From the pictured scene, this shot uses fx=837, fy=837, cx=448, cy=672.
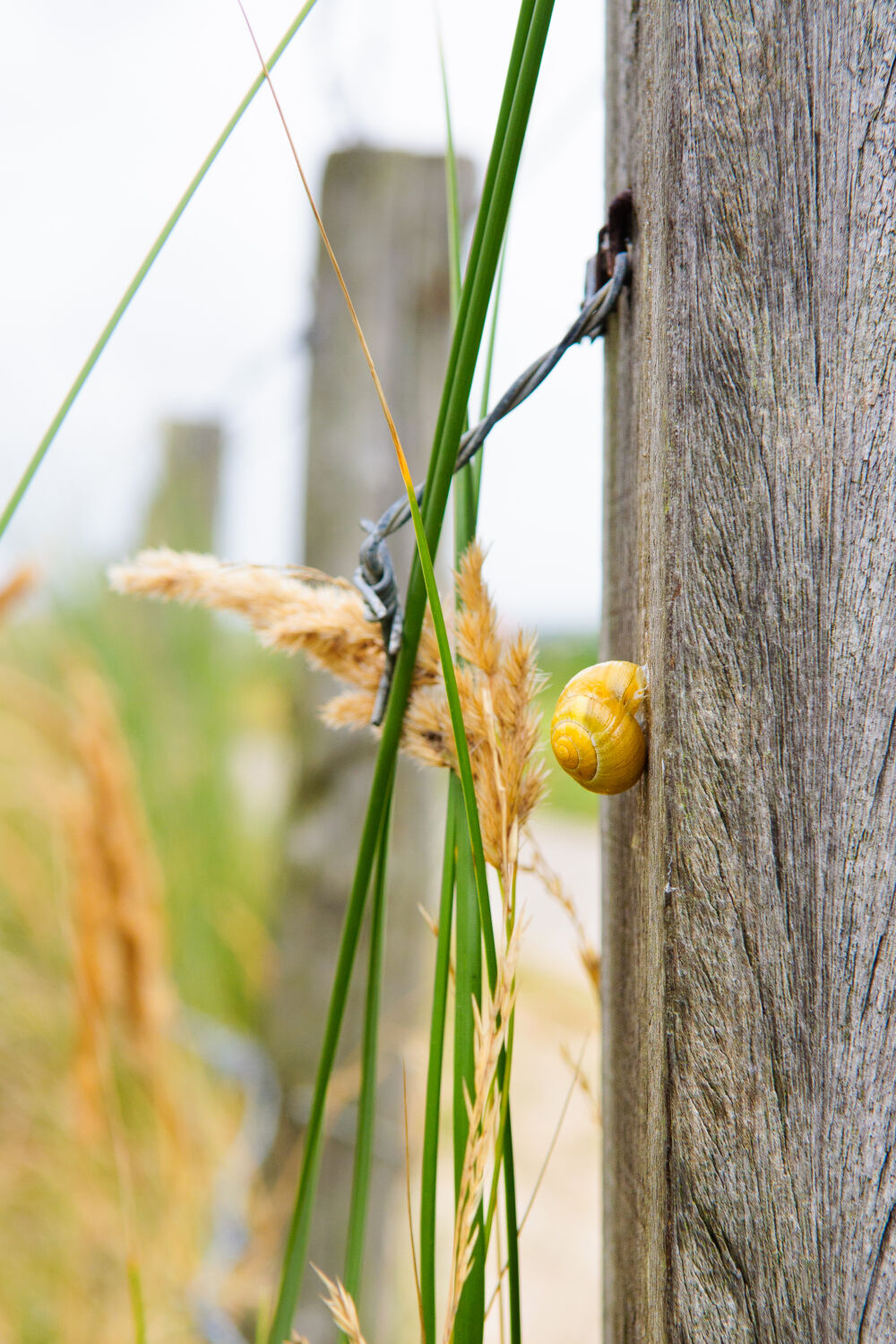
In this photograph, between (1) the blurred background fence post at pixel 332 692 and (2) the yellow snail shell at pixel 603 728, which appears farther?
(1) the blurred background fence post at pixel 332 692

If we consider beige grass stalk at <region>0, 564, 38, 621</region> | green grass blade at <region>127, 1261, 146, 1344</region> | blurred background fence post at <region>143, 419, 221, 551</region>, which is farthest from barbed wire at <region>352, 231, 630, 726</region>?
blurred background fence post at <region>143, 419, 221, 551</region>

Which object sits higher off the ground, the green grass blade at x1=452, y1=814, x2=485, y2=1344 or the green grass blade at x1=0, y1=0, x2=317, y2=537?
the green grass blade at x1=0, y1=0, x2=317, y2=537

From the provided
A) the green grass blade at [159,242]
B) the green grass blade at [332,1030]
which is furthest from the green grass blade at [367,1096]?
the green grass blade at [159,242]

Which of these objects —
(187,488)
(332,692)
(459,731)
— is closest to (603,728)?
(459,731)

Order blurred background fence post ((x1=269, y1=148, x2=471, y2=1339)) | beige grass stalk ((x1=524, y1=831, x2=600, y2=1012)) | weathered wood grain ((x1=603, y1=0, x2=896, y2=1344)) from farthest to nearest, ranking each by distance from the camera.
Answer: blurred background fence post ((x1=269, y1=148, x2=471, y2=1339))
beige grass stalk ((x1=524, y1=831, x2=600, y2=1012))
weathered wood grain ((x1=603, y1=0, x2=896, y2=1344))

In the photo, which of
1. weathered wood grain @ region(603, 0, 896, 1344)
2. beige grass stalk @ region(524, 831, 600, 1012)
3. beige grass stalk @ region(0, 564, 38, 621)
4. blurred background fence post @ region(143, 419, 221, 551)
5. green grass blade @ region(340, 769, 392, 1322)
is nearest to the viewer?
weathered wood grain @ region(603, 0, 896, 1344)

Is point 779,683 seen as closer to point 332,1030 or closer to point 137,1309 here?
point 332,1030

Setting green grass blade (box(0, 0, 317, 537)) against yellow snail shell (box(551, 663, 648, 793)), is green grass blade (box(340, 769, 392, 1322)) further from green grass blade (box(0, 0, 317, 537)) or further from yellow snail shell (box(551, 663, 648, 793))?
green grass blade (box(0, 0, 317, 537))

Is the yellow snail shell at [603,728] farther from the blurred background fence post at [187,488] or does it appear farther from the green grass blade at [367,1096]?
the blurred background fence post at [187,488]
